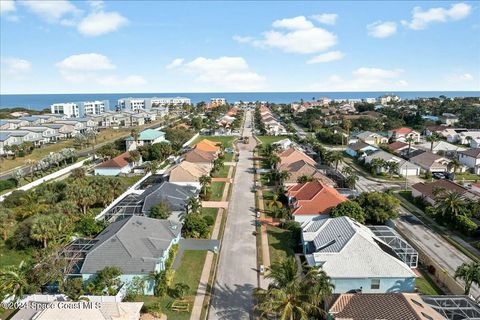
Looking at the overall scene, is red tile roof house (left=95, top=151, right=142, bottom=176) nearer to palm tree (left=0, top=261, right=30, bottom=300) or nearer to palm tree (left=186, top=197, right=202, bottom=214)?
palm tree (left=186, top=197, right=202, bottom=214)

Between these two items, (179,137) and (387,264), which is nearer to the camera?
(387,264)

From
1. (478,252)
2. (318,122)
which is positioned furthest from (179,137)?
(478,252)

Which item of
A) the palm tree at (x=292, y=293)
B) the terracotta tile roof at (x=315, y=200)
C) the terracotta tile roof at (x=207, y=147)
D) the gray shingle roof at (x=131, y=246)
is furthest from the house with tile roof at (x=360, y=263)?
the terracotta tile roof at (x=207, y=147)

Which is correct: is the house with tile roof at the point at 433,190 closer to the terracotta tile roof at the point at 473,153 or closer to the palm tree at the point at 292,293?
the terracotta tile roof at the point at 473,153

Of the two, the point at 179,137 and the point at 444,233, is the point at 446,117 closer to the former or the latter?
the point at 179,137

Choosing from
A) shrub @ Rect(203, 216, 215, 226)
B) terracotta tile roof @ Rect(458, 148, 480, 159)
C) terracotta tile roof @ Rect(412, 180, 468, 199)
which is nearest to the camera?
shrub @ Rect(203, 216, 215, 226)

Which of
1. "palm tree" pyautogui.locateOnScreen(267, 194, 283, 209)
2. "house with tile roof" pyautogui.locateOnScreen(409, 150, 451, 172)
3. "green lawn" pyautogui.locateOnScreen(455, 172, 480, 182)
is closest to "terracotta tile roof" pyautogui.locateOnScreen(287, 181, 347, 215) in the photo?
"palm tree" pyautogui.locateOnScreen(267, 194, 283, 209)

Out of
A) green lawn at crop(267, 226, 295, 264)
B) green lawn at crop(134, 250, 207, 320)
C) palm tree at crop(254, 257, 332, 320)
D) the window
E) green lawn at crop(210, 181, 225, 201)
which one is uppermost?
palm tree at crop(254, 257, 332, 320)

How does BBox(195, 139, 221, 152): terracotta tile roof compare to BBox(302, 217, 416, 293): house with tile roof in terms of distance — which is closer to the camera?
BBox(302, 217, 416, 293): house with tile roof
